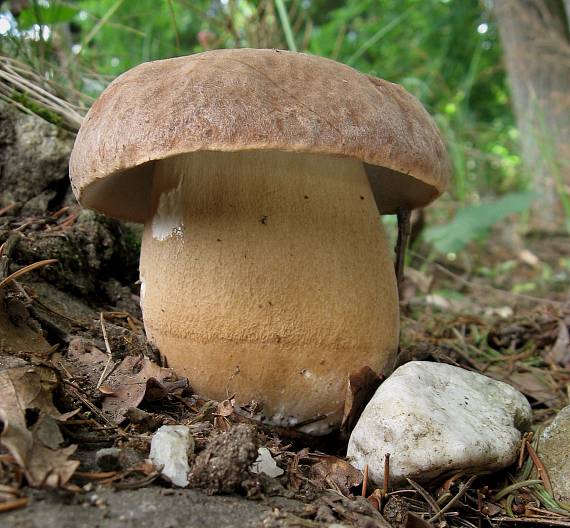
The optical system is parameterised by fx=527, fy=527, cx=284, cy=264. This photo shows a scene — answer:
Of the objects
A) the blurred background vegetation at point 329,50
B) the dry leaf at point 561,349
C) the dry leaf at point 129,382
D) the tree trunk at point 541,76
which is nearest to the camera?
the dry leaf at point 129,382

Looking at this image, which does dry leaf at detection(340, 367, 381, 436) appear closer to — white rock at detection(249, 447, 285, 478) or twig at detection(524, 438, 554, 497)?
white rock at detection(249, 447, 285, 478)

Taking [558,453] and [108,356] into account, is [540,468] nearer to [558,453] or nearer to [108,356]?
[558,453]

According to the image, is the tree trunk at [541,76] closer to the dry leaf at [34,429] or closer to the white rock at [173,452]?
the white rock at [173,452]

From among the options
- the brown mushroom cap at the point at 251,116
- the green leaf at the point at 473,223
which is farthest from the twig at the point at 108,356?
the green leaf at the point at 473,223

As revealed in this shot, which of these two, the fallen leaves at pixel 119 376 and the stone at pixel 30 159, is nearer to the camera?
the fallen leaves at pixel 119 376

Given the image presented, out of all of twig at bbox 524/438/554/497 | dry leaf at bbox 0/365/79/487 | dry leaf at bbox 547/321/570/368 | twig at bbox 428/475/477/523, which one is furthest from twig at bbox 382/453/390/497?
dry leaf at bbox 547/321/570/368

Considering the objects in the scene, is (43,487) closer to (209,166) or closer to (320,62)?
(209,166)
